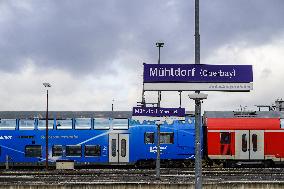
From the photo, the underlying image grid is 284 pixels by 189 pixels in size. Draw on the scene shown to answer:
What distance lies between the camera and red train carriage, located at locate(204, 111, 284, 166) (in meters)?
36.9

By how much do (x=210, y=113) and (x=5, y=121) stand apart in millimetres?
15478

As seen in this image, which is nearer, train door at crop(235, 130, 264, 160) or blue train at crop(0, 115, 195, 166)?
train door at crop(235, 130, 264, 160)

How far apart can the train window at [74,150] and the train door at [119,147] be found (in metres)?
2.35

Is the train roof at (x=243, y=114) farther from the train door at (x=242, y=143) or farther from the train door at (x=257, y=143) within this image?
the train door at (x=242, y=143)

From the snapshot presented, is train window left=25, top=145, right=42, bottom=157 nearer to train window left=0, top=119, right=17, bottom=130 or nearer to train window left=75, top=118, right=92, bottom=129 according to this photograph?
train window left=0, top=119, right=17, bottom=130

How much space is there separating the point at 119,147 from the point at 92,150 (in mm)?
2037

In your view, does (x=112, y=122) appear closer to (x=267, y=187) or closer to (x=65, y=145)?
(x=65, y=145)

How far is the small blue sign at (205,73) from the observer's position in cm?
1170

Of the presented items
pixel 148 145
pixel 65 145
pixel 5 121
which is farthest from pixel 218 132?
pixel 5 121

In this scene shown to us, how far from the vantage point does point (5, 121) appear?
38.0 m

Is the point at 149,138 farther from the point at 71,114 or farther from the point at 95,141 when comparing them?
the point at 71,114

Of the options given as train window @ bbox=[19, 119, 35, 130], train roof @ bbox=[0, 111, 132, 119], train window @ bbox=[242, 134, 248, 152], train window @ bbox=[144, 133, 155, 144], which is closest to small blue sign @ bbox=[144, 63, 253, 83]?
train window @ bbox=[144, 133, 155, 144]

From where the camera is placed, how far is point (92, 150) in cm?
3781

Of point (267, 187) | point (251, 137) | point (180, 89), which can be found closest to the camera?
point (180, 89)
